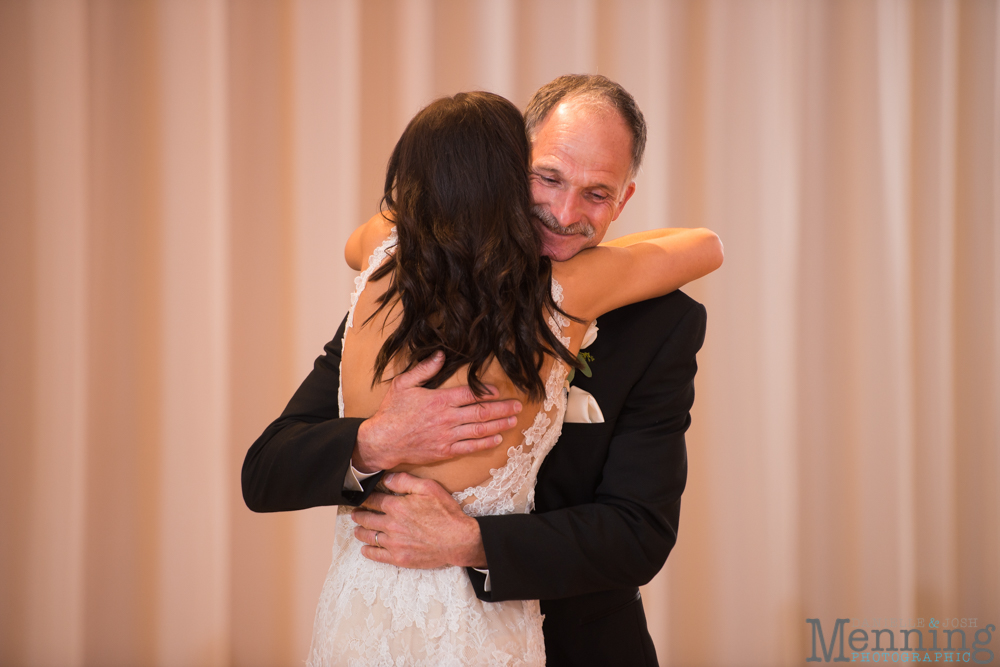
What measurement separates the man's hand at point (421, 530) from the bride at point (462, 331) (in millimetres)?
40

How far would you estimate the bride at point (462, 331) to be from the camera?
121cm

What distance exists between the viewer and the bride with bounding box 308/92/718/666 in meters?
1.21

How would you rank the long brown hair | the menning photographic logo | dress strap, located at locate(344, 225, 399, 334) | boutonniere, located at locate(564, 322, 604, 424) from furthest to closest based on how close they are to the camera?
the menning photographic logo < boutonniere, located at locate(564, 322, 604, 424) < dress strap, located at locate(344, 225, 399, 334) < the long brown hair

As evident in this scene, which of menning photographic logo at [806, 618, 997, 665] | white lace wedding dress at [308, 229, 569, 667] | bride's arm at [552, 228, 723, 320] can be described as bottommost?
menning photographic logo at [806, 618, 997, 665]

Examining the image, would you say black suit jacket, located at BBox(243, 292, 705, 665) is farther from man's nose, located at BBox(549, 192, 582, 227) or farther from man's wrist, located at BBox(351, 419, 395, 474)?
man's nose, located at BBox(549, 192, 582, 227)

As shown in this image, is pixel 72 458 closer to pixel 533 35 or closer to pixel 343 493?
pixel 343 493

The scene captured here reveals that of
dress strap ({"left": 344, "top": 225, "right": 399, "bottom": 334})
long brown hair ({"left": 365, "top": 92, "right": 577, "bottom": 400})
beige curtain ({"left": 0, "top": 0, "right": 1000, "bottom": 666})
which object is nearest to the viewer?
long brown hair ({"left": 365, "top": 92, "right": 577, "bottom": 400})

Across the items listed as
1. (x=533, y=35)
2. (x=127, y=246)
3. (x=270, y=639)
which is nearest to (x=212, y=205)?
(x=127, y=246)

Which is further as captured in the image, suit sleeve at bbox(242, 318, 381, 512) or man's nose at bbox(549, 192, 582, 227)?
man's nose at bbox(549, 192, 582, 227)

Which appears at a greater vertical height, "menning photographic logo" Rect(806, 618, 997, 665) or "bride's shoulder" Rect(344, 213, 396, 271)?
"bride's shoulder" Rect(344, 213, 396, 271)

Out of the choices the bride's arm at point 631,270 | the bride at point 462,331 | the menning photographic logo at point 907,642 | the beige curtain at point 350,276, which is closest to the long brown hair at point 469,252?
the bride at point 462,331

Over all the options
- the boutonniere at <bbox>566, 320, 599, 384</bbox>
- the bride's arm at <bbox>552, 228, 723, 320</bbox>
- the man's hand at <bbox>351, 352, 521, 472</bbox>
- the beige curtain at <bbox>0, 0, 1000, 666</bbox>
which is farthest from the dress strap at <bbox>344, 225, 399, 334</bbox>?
the beige curtain at <bbox>0, 0, 1000, 666</bbox>

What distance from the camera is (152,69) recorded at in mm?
2988

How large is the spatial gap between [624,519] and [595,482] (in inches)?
6.9
